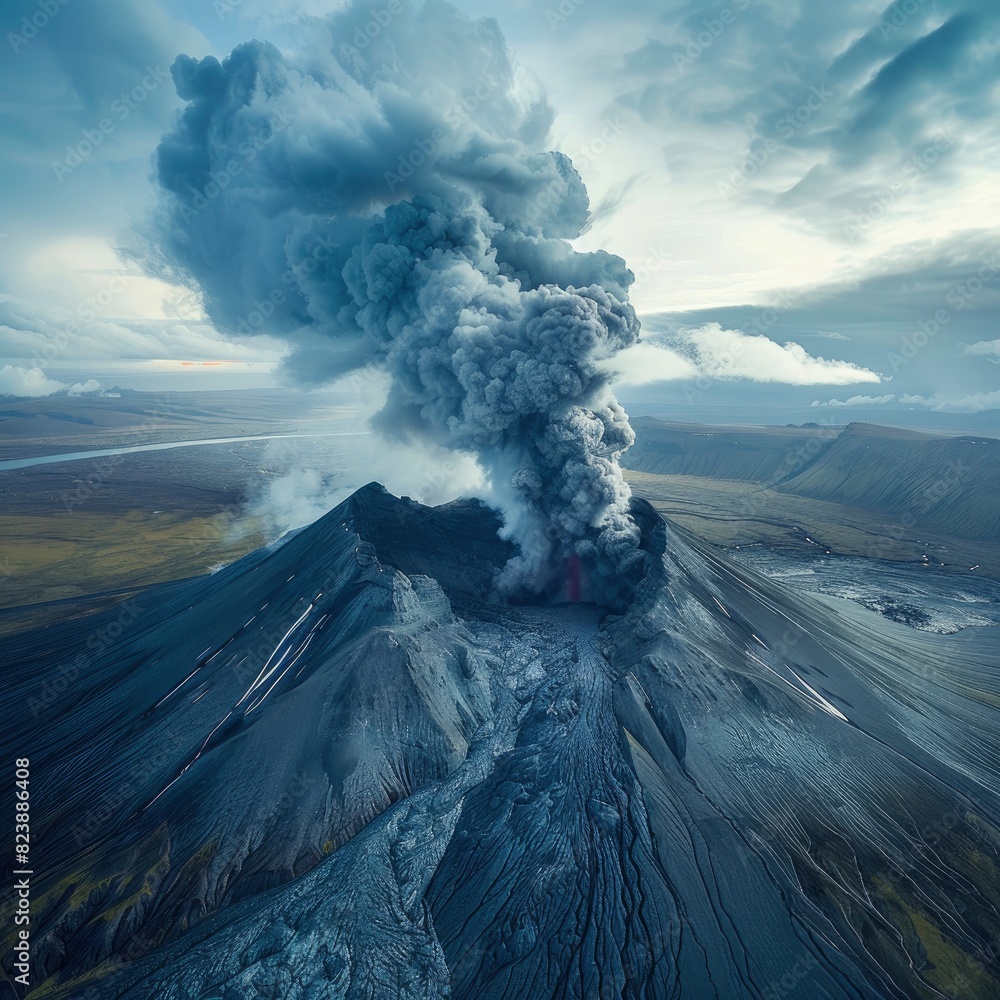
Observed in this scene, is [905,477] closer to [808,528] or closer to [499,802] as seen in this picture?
[808,528]

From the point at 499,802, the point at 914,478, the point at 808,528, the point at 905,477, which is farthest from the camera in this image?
the point at 905,477

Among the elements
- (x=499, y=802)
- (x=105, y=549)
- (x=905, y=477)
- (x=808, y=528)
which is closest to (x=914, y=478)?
(x=905, y=477)

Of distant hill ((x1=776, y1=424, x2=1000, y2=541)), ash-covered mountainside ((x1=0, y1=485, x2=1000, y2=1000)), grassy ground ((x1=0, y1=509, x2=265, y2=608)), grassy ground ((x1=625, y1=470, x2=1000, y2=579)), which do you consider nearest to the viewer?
ash-covered mountainside ((x1=0, y1=485, x2=1000, y2=1000))

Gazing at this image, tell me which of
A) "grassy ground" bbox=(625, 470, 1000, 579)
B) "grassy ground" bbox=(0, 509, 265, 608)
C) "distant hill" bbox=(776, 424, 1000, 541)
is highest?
"distant hill" bbox=(776, 424, 1000, 541)

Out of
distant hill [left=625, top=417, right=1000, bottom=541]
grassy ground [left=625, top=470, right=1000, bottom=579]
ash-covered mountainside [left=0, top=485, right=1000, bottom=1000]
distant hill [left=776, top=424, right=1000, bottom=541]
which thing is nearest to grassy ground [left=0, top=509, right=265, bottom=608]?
ash-covered mountainside [left=0, top=485, right=1000, bottom=1000]

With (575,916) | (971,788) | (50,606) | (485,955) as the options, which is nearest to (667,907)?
(575,916)

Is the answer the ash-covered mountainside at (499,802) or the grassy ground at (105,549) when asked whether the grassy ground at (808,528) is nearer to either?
the ash-covered mountainside at (499,802)

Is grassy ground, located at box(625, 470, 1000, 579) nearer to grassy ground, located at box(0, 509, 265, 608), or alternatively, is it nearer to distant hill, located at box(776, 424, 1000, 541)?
distant hill, located at box(776, 424, 1000, 541)

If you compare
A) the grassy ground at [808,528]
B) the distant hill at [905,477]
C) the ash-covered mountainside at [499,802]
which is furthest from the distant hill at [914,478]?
the ash-covered mountainside at [499,802]
